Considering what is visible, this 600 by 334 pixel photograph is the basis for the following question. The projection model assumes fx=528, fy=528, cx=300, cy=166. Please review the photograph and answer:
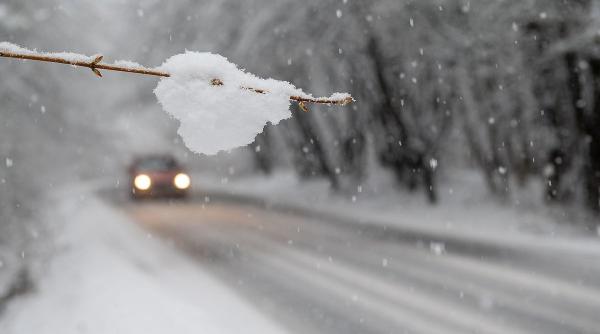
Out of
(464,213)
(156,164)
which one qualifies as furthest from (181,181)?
(464,213)

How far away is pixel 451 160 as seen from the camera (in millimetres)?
19484

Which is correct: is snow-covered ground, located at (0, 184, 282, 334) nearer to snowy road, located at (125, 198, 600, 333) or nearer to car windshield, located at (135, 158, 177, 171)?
snowy road, located at (125, 198, 600, 333)

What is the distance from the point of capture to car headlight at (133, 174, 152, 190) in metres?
15.7

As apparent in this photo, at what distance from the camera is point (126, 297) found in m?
6.09

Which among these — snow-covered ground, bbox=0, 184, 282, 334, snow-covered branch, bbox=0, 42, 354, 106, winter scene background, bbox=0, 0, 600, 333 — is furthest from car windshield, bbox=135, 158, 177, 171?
snow-covered branch, bbox=0, 42, 354, 106

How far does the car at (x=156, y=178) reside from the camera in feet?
51.8

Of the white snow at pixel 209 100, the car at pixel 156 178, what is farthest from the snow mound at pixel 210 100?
the car at pixel 156 178

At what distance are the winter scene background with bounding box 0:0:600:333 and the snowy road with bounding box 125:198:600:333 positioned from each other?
0.18ft

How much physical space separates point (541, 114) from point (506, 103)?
6.66 feet

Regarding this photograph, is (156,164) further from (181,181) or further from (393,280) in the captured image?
(393,280)

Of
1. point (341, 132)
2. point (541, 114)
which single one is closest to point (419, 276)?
point (541, 114)

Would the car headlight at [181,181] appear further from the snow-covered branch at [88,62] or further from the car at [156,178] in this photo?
the snow-covered branch at [88,62]

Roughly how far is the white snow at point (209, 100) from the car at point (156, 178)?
1521 cm

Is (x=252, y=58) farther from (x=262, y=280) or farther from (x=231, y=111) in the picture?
(x=231, y=111)
